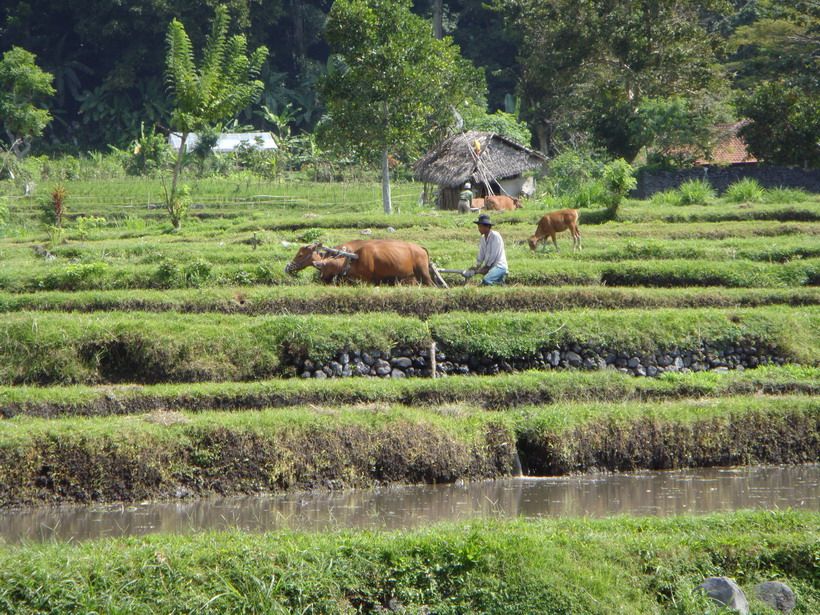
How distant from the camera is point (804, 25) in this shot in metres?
32.3

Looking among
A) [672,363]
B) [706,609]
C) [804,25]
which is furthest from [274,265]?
[804,25]

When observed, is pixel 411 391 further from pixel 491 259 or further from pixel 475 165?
pixel 475 165

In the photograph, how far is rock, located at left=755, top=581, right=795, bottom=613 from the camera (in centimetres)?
716

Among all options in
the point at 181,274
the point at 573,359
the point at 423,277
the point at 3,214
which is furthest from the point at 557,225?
the point at 3,214

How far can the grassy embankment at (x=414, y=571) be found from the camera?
665 centimetres

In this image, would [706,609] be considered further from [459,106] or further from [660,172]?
[459,106]

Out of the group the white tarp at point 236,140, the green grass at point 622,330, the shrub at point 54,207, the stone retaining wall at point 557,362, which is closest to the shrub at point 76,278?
the stone retaining wall at point 557,362

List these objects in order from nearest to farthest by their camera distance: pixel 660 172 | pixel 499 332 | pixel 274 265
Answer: pixel 499 332 → pixel 274 265 → pixel 660 172

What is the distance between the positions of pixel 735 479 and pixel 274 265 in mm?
8669

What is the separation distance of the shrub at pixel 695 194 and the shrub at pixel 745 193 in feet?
1.72

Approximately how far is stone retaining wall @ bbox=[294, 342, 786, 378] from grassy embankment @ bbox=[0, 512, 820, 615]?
20.6 ft

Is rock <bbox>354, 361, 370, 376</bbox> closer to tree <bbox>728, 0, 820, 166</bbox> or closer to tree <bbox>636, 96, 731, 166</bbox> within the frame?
tree <bbox>636, 96, 731, 166</bbox>

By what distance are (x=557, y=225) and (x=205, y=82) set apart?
10494 mm

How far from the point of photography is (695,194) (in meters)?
27.3
